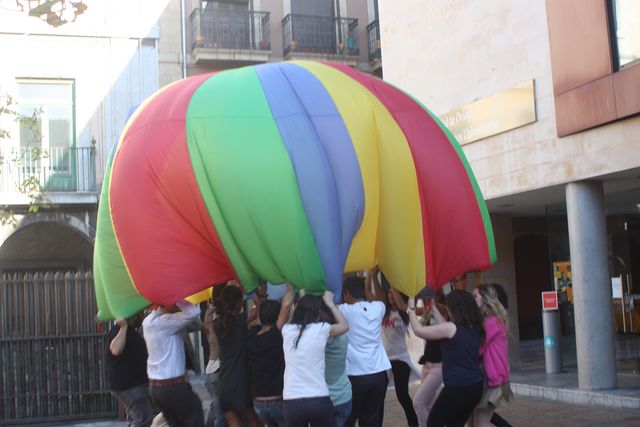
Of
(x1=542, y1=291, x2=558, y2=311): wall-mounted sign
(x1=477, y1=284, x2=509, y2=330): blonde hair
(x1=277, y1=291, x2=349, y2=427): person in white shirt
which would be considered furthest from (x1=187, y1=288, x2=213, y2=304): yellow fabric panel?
(x1=542, y1=291, x2=558, y2=311): wall-mounted sign

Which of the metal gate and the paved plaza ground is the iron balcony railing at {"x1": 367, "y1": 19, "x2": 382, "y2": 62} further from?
the metal gate

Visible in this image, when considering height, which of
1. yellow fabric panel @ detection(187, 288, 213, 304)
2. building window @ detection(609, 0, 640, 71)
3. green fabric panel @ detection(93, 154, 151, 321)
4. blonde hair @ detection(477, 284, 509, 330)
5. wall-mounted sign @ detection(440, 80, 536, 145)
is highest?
building window @ detection(609, 0, 640, 71)

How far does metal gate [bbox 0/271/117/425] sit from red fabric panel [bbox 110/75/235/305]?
5.64 m

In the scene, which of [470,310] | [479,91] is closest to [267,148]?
[470,310]

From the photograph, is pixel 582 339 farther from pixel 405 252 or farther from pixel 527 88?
pixel 405 252

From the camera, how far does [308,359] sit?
6.81m

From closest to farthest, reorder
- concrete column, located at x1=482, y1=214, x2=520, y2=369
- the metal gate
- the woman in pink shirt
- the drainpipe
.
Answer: the woman in pink shirt
the metal gate
concrete column, located at x1=482, y1=214, x2=520, y2=369
the drainpipe

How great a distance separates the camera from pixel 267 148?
7.09m

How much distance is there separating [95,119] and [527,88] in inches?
411

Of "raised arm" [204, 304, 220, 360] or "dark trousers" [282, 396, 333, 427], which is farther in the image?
"raised arm" [204, 304, 220, 360]

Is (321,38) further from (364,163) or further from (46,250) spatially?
(364,163)

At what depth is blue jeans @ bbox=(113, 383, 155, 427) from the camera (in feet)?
28.6

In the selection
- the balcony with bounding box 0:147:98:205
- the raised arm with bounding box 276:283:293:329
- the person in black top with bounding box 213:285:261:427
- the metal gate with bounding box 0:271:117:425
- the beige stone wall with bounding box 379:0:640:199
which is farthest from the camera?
the balcony with bounding box 0:147:98:205

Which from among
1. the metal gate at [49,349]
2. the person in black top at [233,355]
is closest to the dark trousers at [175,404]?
the person in black top at [233,355]
